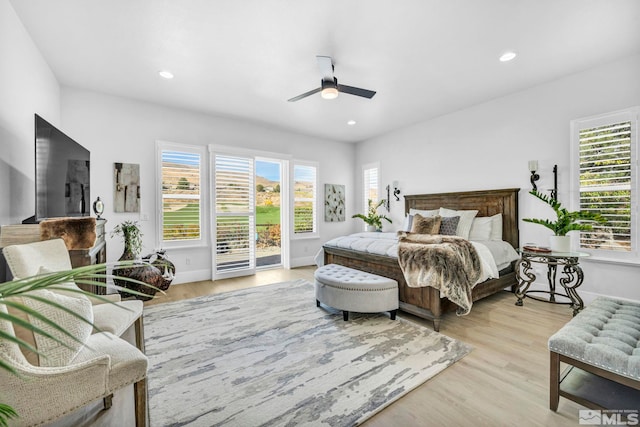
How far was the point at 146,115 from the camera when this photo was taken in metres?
4.23

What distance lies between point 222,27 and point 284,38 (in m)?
0.57

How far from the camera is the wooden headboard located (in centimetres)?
399

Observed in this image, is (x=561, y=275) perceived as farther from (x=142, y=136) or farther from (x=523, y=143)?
(x=142, y=136)

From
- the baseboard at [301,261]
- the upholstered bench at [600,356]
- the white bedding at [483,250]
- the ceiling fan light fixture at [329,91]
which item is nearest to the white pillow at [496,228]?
the white bedding at [483,250]

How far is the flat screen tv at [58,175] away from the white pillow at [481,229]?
→ 4.81m

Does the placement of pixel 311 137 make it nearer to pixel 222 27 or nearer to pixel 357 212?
pixel 357 212

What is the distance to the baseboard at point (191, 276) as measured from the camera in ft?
14.7

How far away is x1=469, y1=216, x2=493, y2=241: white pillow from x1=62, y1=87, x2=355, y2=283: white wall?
379cm

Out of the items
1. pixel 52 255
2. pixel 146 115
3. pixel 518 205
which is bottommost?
pixel 52 255

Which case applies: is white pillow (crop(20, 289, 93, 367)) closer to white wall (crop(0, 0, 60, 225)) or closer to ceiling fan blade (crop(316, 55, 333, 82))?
white wall (crop(0, 0, 60, 225))

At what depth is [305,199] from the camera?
237 inches

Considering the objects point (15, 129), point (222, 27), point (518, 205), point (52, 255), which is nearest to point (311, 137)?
point (222, 27)

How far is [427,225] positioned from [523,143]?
175 cm

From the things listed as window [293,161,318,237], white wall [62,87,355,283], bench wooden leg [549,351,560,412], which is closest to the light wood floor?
bench wooden leg [549,351,560,412]
